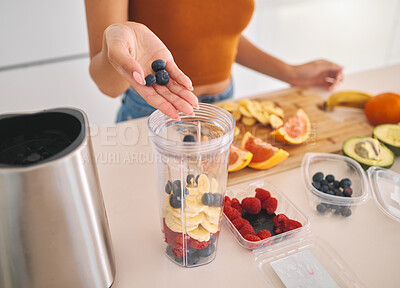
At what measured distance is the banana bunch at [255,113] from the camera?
1350 millimetres

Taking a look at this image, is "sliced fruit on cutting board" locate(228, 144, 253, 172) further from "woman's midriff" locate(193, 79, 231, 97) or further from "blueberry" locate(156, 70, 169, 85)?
"woman's midriff" locate(193, 79, 231, 97)

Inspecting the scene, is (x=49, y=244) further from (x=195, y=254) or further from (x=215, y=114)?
(x=215, y=114)

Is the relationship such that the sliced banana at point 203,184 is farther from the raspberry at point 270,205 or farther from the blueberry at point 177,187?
the raspberry at point 270,205

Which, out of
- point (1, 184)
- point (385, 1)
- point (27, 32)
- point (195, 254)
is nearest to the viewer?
point (1, 184)

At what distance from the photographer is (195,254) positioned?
799 mm

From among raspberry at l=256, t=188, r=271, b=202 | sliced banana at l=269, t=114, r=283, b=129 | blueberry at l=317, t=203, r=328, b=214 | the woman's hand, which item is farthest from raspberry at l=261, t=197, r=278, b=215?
the woman's hand

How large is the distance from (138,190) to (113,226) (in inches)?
6.0

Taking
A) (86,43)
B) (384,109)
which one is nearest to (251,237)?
(384,109)

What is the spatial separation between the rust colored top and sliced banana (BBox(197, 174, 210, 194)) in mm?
823

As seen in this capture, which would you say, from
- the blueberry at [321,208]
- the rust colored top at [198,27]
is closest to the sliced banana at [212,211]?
the blueberry at [321,208]

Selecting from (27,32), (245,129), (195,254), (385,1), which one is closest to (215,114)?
(195,254)

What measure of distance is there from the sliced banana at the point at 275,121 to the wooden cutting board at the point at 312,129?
0.04 m

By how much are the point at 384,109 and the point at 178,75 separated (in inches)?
33.8

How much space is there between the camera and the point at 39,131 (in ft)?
2.28
